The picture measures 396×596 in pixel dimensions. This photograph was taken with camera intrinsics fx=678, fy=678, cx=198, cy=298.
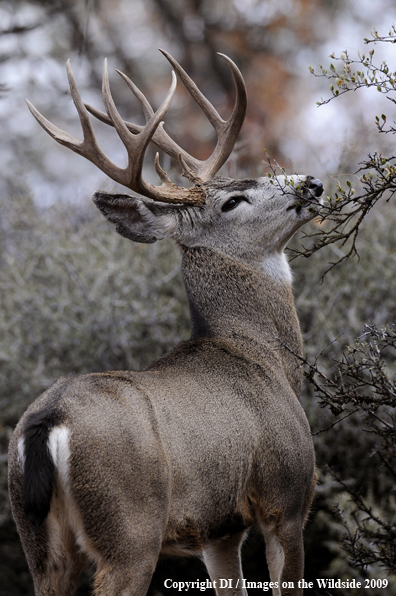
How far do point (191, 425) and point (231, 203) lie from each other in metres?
1.63

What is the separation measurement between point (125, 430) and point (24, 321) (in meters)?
4.44

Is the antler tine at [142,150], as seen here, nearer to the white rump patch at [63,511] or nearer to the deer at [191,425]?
the deer at [191,425]

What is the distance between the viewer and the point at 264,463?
3.30m

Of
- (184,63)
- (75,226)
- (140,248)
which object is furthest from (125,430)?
(184,63)

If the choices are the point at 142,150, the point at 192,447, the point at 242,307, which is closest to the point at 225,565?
the point at 192,447

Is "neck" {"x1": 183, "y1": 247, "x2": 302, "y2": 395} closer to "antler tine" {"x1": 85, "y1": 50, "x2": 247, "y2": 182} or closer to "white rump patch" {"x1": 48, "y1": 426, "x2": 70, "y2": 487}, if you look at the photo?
"antler tine" {"x1": 85, "y1": 50, "x2": 247, "y2": 182}

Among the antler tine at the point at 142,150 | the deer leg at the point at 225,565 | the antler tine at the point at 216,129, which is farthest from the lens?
the antler tine at the point at 216,129

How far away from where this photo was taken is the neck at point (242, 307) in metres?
3.87

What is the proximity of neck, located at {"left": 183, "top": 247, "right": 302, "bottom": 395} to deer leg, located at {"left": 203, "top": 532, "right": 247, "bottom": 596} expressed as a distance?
3.35ft

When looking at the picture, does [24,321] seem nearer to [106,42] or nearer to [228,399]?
[228,399]

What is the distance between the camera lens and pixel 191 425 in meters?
3.07

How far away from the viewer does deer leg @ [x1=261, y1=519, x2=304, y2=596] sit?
11.2ft

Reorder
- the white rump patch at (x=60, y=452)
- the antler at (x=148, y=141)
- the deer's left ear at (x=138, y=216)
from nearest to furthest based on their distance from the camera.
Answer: the white rump patch at (x=60, y=452)
the antler at (x=148, y=141)
the deer's left ear at (x=138, y=216)

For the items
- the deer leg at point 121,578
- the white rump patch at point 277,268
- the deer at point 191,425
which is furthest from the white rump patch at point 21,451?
the white rump patch at point 277,268
